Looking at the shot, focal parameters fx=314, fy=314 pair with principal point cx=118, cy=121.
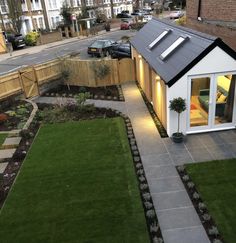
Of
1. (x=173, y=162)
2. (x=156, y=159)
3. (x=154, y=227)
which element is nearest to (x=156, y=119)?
(x=156, y=159)

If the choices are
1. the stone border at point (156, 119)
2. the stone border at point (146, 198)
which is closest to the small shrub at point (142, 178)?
the stone border at point (146, 198)

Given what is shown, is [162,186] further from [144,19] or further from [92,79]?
[144,19]

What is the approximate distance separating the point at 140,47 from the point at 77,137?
6.88m

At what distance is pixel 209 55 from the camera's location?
1132 centimetres

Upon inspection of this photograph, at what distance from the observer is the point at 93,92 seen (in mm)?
19250

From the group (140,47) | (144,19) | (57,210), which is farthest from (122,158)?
(144,19)

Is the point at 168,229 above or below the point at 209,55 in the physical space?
below

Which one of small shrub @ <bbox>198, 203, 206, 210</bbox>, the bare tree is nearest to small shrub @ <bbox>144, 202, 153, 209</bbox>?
small shrub @ <bbox>198, 203, 206, 210</bbox>

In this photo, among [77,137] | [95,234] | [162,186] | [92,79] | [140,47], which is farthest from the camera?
[92,79]

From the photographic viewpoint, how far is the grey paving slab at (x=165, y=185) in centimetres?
946

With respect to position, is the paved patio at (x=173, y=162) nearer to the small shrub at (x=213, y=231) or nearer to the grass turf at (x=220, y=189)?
the small shrub at (x=213, y=231)

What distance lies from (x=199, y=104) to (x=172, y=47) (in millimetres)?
2633

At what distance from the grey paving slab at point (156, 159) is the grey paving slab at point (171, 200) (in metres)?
1.73

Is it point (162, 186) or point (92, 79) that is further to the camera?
point (92, 79)
